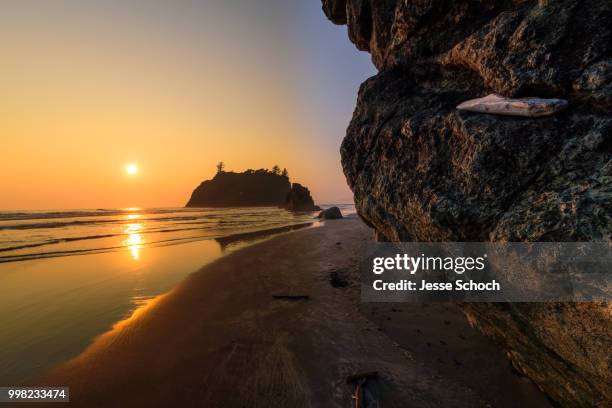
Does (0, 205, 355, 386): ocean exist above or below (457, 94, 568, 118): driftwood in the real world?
below

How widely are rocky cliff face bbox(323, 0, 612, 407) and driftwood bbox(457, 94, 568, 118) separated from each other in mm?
97

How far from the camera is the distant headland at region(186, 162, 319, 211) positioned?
433 ft

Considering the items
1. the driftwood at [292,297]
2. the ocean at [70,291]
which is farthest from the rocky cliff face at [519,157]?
the ocean at [70,291]

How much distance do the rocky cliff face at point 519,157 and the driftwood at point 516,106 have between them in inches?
3.8

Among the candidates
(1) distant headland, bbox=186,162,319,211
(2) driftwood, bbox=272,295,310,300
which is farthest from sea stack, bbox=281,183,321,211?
(2) driftwood, bbox=272,295,310,300

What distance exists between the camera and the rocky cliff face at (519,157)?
2.57 metres

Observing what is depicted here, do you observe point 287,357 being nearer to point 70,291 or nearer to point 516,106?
point 516,106

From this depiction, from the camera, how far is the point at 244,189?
13250 cm

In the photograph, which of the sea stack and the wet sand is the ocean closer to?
the wet sand

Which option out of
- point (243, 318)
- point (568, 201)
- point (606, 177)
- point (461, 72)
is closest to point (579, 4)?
point (461, 72)

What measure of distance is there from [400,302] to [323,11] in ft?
39.0

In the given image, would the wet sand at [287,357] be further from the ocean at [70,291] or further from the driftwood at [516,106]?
the driftwood at [516,106]

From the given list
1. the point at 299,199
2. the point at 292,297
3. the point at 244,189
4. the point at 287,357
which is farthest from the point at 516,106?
the point at 244,189

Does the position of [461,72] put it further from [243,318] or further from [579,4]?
[243,318]
